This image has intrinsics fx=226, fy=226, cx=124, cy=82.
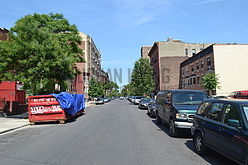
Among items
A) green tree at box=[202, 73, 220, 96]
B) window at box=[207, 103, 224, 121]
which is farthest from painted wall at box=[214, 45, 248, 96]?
window at box=[207, 103, 224, 121]

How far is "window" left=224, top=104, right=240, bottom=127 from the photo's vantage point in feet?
15.5

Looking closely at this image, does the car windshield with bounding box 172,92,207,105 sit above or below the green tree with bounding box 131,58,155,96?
below

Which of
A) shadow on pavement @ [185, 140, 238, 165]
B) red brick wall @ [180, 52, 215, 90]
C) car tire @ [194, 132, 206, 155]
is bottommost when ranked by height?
shadow on pavement @ [185, 140, 238, 165]

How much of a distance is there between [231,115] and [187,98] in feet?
15.4

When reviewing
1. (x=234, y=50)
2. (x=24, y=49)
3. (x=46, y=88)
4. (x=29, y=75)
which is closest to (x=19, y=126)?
(x=29, y=75)

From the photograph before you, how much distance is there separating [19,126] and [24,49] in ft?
19.0

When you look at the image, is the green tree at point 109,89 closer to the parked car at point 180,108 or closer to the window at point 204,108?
the parked car at point 180,108

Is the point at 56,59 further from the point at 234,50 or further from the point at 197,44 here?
the point at 197,44

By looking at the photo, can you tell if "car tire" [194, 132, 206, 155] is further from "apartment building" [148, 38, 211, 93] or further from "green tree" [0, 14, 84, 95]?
→ "apartment building" [148, 38, 211, 93]

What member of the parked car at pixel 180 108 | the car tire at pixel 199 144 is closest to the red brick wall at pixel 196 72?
the parked car at pixel 180 108

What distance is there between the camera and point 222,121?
5465 millimetres

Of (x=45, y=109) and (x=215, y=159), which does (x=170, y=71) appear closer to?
(x=45, y=109)

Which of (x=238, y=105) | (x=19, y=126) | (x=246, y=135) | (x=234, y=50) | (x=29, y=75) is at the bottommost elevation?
(x=19, y=126)

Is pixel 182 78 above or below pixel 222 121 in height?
above
